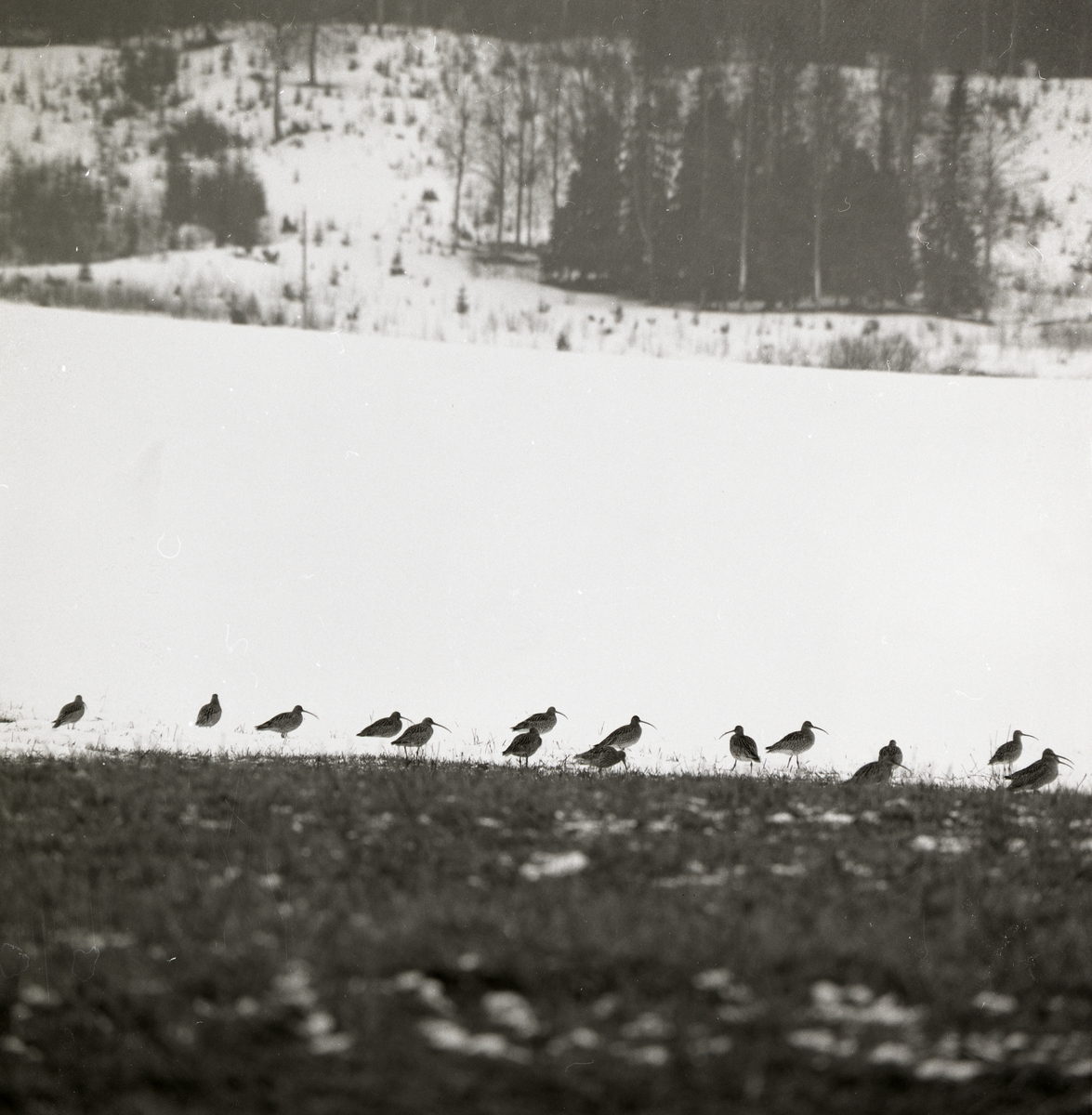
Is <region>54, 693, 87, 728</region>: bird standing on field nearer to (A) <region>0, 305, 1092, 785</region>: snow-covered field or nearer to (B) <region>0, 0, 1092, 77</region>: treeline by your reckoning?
(A) <region>0, 305, 1092, 785</region>: snow-covered field

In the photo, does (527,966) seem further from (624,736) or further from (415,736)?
(415,736)

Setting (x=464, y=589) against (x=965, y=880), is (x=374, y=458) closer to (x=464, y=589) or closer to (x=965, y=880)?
(x=464, y=589)

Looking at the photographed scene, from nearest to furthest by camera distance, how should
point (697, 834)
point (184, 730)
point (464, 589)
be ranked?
point (697, 834)
point (184, 730)
point (464, 589)

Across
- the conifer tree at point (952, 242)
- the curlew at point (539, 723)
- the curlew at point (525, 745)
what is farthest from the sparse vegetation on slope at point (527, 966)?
the conifer tree at point (952, 242)

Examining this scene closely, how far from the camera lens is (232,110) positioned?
2184 cm

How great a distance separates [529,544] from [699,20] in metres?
10.2

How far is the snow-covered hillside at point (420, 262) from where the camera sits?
2166cm

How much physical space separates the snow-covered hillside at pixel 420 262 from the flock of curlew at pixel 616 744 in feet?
34.9

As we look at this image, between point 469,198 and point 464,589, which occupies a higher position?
point 469,198

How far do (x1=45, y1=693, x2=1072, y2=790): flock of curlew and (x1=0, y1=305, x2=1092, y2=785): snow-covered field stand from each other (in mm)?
522

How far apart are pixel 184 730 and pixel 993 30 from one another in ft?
61.6

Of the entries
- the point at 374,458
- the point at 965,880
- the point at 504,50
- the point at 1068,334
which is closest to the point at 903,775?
the point at 965,880

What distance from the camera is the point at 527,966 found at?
232 inches

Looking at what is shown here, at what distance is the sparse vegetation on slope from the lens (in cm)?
548
